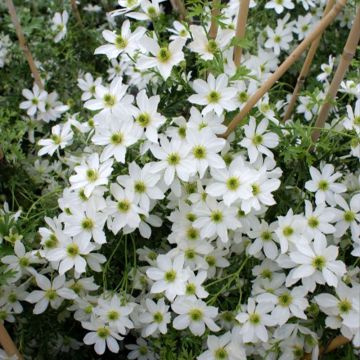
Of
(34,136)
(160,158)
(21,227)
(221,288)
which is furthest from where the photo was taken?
(34,136)

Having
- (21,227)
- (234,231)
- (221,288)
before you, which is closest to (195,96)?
(234,231)

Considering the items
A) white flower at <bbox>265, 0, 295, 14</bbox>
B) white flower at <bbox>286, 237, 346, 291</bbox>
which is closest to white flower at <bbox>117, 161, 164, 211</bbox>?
white flower at <bbox>286, 237, 346, 291</bbox>

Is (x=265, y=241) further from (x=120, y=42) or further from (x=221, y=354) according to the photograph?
→ (x=120, y=42)

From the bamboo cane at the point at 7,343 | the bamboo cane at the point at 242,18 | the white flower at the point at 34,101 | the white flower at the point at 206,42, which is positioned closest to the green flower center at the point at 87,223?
→ the bamboo cane at the point at 7,343

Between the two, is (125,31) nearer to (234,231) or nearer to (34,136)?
(234,231)

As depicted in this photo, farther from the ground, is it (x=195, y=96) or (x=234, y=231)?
(x=195, y=96)

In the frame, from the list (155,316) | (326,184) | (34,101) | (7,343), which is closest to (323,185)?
(326,184)
